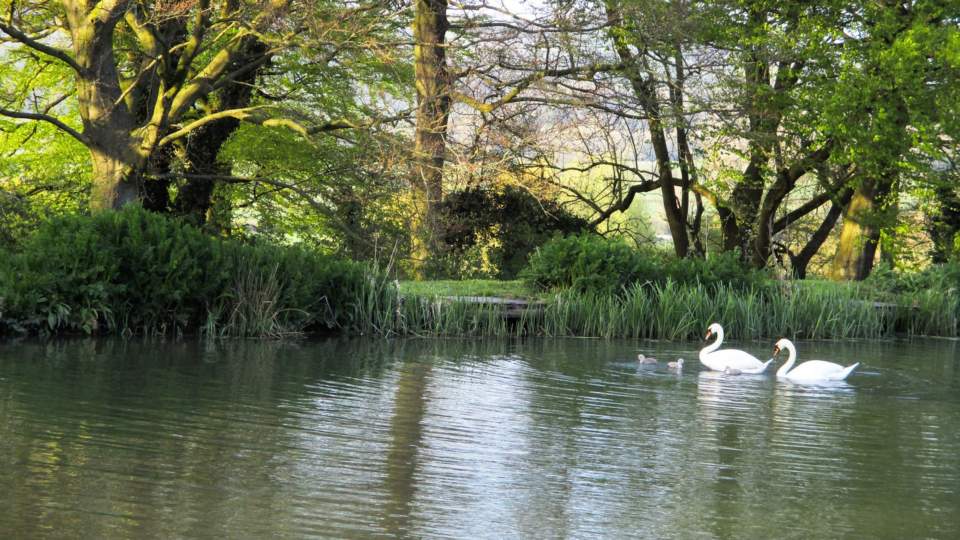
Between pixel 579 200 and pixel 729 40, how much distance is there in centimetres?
611

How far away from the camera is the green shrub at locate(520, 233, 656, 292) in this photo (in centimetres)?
1712

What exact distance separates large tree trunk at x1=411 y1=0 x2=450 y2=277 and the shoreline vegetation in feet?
6.23

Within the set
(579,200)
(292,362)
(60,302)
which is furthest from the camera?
(579,200)

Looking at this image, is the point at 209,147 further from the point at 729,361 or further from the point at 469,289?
the point at 729,361

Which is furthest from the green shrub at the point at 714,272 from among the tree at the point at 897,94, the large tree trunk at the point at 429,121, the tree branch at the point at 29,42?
the tree branch at the point at 29,42

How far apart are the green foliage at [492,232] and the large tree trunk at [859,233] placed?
6.97 meters

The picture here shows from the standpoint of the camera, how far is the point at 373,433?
7.88 metres

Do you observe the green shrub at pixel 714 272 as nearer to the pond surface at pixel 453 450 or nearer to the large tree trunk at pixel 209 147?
the pond surface at pixel 453 450

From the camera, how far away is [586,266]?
17.2m

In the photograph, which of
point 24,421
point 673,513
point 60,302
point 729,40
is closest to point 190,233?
point 60,302

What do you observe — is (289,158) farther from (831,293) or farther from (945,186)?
(945,186)

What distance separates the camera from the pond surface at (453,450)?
5.65 meters

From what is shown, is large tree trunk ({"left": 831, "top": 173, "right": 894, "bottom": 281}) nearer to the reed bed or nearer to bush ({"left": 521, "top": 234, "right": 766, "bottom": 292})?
the reed bed

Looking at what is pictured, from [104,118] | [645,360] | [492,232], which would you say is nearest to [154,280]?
[104,118]
